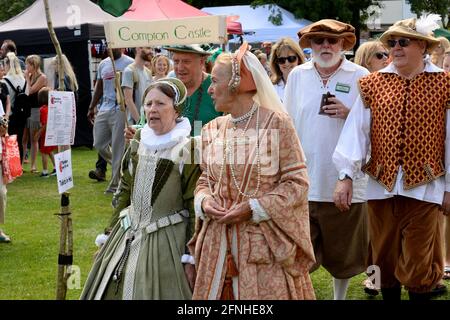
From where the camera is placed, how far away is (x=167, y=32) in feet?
17.0

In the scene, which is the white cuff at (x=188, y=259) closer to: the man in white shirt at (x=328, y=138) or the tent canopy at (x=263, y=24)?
the man in white shirt at (x=328, y=138)

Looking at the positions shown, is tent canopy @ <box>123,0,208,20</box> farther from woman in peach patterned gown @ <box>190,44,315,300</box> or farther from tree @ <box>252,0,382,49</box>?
woman in peach patterned gown @ <box>190,44,315,300</box>

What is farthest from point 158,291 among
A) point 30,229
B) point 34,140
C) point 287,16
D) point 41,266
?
point 287,16

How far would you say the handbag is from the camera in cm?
767

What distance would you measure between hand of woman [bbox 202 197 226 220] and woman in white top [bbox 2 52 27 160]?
945cm

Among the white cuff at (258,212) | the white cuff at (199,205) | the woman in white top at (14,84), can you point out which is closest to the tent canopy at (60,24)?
the woman in white top at (14,84)

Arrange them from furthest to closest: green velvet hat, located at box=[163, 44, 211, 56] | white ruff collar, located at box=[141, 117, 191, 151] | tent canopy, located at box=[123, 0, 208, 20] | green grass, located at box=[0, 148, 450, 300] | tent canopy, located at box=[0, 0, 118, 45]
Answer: tent canopy, located at box=[123, 0, 208, 20], tent canopy, located at box=[0, 0, 118, 45], green grass, located at box=[0, 148, 450, 300], green velvet hat, located at box=[163, 44, 211, 56], white ruff collar, located at box=[141, 117, 191, 151]

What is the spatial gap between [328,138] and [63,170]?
180 cm

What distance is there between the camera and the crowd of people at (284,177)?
389cm

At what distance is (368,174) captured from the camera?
200 inches

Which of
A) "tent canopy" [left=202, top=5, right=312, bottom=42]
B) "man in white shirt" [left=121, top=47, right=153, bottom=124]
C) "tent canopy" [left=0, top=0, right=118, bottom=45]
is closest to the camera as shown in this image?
"man in white shirt" [left=121, top=47, right=153, bottom=124]

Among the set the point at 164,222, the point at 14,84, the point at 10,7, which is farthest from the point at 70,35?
the point at 10,7

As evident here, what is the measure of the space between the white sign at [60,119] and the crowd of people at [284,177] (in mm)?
371

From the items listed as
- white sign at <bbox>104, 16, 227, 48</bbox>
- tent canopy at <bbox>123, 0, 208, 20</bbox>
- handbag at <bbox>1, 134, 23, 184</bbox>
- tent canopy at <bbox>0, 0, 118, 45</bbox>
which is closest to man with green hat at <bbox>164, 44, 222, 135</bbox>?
white sign at <bbox>104, 16, 227, 48</bbox>
